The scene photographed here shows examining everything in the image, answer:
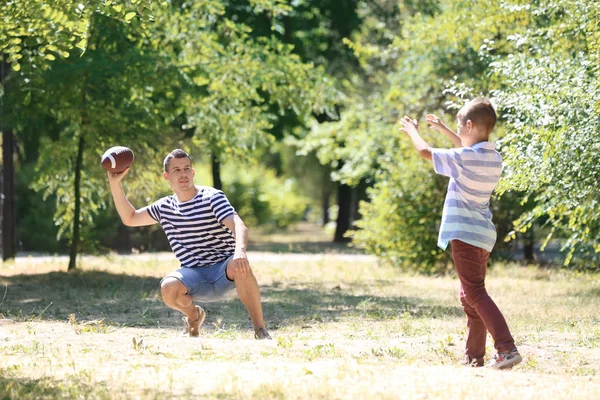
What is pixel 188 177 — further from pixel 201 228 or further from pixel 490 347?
pixel 490 347

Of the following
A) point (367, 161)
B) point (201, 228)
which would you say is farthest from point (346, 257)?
point (201, 228)

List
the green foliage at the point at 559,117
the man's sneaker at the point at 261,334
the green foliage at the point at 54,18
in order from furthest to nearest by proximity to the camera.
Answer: the green foliage at the point at 559,117, the green foliage at the point at 54,18, the man's sneaker at the point at 261,334

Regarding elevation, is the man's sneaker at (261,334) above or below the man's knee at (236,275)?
below

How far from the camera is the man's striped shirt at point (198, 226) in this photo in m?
7.80

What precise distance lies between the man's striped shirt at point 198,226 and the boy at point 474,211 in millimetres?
1968

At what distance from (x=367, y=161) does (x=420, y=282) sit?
5524 mm

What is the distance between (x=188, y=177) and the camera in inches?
310

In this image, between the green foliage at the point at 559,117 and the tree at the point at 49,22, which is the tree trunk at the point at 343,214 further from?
the green foliage at the point at 559,117

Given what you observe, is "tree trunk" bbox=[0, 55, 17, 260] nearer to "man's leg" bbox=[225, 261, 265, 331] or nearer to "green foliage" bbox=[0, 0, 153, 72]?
"green foliage" bbox=[0, 0, 153, 72]

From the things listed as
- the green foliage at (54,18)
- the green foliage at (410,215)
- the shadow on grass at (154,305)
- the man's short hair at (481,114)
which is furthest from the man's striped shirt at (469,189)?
the green foliage at (410,215)

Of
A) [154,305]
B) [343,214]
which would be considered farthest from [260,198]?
[154,305]

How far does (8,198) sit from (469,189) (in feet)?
44.5

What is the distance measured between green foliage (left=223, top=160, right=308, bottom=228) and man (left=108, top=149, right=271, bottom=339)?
26610mm

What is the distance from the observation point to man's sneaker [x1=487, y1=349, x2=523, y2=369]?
21.2 ft
